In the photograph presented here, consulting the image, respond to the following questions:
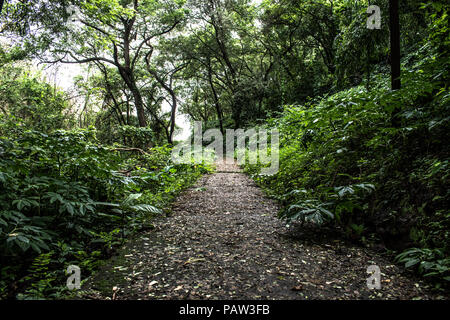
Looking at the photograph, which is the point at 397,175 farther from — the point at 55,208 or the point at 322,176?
the point at 55,208

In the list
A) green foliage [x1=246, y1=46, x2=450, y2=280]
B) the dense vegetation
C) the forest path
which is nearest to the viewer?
the forest path

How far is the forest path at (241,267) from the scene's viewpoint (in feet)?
5.30

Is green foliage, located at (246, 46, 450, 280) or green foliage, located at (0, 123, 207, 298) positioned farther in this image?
green foliage, located at (246, 46, 450, 280)

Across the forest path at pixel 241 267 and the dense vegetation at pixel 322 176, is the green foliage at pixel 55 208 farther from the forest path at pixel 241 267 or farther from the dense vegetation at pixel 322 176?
the forest path at pixel 241 267

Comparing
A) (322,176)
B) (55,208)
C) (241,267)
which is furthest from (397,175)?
(55,208)

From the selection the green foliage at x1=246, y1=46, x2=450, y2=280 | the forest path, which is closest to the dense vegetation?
the green foliage at x1=246, y1=46, x2=450, y2=280

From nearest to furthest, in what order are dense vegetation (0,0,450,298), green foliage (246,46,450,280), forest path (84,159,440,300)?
forest path (84,159,440,300)
dense vegetation (0,0,450,298)
green foliage (246,46,450,280)

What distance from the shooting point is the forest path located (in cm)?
162

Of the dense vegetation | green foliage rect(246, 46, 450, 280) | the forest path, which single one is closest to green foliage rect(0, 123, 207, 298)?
the dense vegetation

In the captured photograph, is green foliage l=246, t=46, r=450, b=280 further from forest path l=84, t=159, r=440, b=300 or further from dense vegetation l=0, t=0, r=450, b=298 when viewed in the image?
forest path l=84, t=159, r=440, b=300

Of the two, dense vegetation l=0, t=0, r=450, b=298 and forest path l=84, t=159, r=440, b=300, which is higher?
dense vegetation l=0, t=0, r=450, b=298

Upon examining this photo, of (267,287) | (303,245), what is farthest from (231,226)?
(267,287)

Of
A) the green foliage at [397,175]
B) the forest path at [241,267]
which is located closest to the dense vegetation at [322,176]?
the green foliage at [397,175]

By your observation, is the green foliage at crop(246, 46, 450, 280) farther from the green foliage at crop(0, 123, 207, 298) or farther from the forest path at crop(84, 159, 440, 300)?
the green foliage at crop(0, 123, 207, 298)
